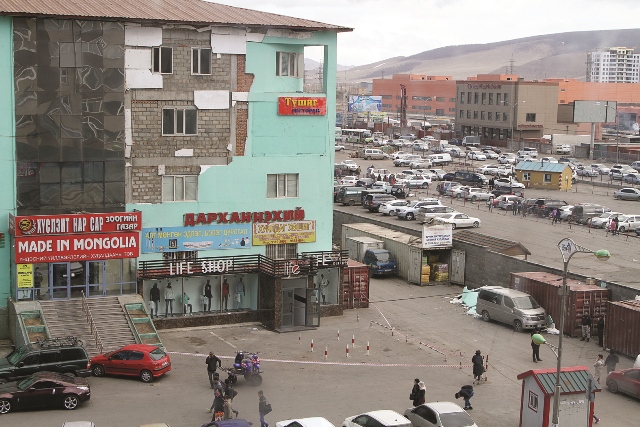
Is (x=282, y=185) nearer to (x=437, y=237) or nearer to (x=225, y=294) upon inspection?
(x=225, y=294)

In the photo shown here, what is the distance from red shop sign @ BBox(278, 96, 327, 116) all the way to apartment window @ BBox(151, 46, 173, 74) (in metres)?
5.46

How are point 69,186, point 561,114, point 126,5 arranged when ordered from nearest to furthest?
point 69,186, point 126,5, point 561,114

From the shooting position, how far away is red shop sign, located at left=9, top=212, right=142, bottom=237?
38.8m

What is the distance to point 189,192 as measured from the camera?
43.3 meters

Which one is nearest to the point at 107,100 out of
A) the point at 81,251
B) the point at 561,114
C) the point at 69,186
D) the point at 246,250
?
the point at 69,186

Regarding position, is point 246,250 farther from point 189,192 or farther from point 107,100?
point 107,100

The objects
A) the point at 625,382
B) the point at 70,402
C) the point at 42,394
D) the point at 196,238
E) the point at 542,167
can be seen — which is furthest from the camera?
the point at 542,167

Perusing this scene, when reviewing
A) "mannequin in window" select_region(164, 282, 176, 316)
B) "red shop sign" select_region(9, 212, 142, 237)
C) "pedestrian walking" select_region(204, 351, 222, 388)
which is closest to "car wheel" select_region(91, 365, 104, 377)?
"pedestrian walking" select_region(204, 351, 222, 388)

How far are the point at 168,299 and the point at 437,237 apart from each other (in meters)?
17.5

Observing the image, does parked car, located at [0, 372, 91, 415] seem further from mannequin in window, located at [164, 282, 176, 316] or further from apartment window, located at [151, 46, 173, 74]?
apartment window, located at [151, 46, 173, 74]

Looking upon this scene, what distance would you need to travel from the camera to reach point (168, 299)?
42344mm

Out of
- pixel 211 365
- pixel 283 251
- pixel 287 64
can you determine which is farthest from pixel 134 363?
pixel 287 64

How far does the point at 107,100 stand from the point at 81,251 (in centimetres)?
675

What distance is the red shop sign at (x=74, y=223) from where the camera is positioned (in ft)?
127
